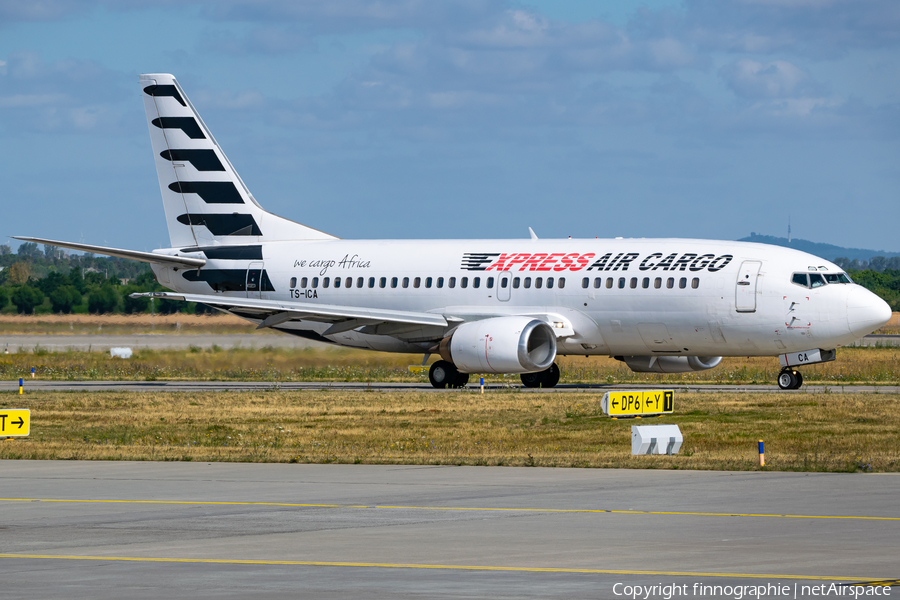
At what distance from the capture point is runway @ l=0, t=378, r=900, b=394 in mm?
39594

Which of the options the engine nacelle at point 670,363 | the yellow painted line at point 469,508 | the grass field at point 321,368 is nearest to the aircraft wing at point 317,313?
the grass field at point 321,368

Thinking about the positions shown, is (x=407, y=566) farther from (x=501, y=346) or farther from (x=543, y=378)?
(x=543, y=378)

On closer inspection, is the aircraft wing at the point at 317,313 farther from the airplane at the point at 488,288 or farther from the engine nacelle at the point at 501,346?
the engine nacelle at the point at 501,346

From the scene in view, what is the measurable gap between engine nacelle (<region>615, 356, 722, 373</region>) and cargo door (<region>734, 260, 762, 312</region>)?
439 centimetres

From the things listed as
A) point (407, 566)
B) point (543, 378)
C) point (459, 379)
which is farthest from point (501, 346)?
point (407, 566)

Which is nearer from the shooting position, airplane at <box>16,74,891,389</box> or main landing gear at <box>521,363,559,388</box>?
airplane at <box>16,74,891,389</box>

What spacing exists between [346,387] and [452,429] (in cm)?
1585

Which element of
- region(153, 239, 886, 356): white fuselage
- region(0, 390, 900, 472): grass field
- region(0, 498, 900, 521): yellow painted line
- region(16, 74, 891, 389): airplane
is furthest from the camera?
region(16, 74, 891, 389): airplane

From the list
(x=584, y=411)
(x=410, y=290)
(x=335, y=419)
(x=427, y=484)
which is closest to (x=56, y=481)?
(x=427, y=484)

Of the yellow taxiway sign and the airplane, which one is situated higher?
the airplane

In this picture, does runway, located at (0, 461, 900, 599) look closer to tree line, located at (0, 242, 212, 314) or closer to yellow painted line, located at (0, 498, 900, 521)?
yellow painted line, located at (0, 498, 900, 521)

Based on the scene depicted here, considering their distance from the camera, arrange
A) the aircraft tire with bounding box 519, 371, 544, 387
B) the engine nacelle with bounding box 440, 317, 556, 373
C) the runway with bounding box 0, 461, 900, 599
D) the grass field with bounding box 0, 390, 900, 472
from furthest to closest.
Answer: the aircraft tire with bounding box 519, 371, 544, 387 < the engine nacelle with bounding box 440, 317, 556, 373 < the grass field with bounding box 0, 390, 900, 472 < the runway with bounding box 0, 461, 900, 599

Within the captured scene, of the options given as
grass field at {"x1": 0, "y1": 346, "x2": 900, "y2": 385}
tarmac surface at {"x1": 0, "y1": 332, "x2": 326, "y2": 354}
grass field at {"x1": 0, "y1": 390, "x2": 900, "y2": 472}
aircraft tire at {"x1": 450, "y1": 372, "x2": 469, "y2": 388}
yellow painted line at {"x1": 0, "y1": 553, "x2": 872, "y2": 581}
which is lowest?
yellow painted line at {"x1": 0, "y1": 553, "x2": 872, "y2": 581}

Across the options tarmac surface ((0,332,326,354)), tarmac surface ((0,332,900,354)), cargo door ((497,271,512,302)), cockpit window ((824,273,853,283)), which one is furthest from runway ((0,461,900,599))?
tarmac surface ((0,332,900,354))
